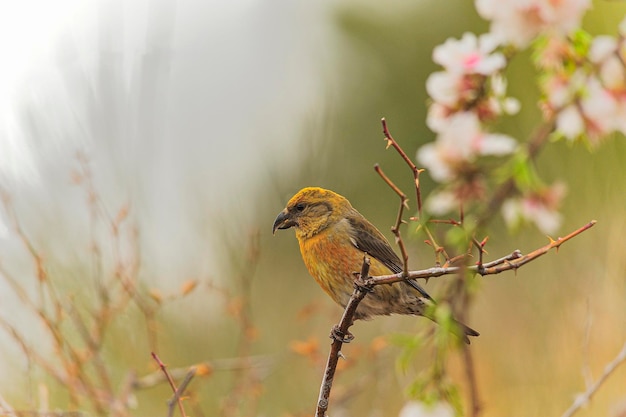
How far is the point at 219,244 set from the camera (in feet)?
17.0

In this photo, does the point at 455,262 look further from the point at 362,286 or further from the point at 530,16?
the point at 530,16

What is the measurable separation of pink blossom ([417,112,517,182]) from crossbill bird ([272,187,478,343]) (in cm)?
94

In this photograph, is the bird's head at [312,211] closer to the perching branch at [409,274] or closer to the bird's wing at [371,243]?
the bird's wing at [371,243]

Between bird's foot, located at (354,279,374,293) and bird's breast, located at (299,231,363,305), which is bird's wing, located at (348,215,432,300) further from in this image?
bird's foot, located at (354,279,374,293)

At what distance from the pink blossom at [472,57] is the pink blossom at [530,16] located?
3cm

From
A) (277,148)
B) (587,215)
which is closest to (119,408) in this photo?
(587,215)

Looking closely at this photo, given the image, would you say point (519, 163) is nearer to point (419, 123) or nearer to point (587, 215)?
point (587, 215)

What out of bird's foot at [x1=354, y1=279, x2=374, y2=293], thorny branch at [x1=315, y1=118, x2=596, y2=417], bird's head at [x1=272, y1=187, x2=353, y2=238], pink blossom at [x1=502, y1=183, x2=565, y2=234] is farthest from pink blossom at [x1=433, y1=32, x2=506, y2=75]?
bird's head at [x1=272, y1=187, x2=353, y2=238]

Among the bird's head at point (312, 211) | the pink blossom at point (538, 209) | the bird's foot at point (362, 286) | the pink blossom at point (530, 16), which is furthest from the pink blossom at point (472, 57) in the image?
the bird's head at point (312, 211)

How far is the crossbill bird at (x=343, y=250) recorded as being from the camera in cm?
242

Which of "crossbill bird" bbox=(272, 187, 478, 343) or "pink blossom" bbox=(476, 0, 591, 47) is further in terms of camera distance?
"crossbill bird" bbox=(272, 187, 478, 343)

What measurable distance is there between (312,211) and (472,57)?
1084 mm

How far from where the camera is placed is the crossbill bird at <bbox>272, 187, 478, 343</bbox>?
242cm

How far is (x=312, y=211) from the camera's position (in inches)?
97.2
